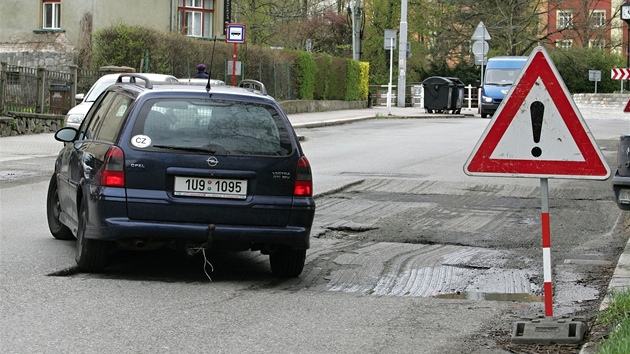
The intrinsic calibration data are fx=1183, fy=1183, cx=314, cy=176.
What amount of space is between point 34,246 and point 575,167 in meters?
5.10

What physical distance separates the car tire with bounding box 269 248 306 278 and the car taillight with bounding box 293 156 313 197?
0.45m

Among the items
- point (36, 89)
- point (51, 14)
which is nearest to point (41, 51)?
point (51, 14)

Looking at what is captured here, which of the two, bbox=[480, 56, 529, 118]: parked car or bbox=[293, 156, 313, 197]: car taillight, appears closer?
bbox=[293, 156, 313, 197]: car taillight

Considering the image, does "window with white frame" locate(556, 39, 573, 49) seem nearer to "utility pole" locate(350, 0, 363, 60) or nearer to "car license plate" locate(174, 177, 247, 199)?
"utility pole" locate(350, 0, 363, 60)

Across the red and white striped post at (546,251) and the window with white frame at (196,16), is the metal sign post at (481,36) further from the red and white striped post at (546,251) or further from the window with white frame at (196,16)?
the red and white striped post at (546,251)

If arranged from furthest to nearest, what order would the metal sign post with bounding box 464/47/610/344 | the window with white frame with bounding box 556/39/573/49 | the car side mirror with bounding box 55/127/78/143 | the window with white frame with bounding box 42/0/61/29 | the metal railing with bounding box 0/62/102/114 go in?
the window with white frame with bounding box 556/39/573/49, the window with white frame with bounding box 42/0/61/29, the metal railing with bounding box 0/62/102/114, the car side mirror with bounding box 55/127/78/143, the metal sign post with bounding box 464/47/610/344

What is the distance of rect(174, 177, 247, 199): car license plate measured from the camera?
8.52 m

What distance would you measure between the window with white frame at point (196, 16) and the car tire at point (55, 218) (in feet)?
110

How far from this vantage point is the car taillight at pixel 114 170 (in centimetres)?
849

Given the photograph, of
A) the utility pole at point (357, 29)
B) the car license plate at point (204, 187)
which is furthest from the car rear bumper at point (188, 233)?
the utility pole at point (357, 29)

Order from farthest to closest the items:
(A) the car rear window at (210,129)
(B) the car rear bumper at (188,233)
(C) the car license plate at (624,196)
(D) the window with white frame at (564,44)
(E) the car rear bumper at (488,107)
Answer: (D) the window with white frame at (564,44) < (E) the car rear bumper at (488,107) < (C) the car license plate at (624,196) < (A) the car rear window at (210,129) < (B) the car rear bumper at (188,233)

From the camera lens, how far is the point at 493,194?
15734 millimetres

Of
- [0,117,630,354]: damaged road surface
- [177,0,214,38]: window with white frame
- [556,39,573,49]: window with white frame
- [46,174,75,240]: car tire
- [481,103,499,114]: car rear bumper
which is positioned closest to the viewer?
[0,117,630,354]: damaged road surface

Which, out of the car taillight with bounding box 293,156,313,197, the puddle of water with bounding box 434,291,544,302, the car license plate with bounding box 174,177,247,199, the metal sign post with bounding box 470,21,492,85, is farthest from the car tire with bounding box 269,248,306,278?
the metal sign post with bounding box 470,21,492,85
